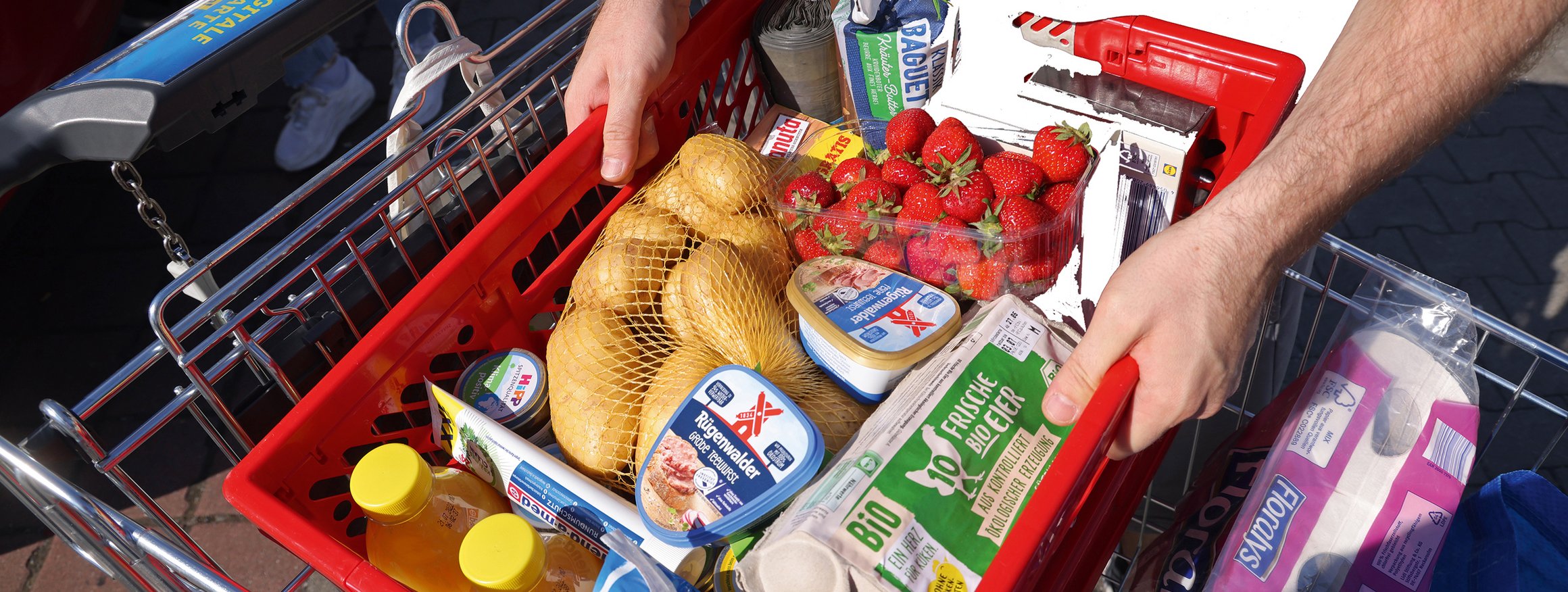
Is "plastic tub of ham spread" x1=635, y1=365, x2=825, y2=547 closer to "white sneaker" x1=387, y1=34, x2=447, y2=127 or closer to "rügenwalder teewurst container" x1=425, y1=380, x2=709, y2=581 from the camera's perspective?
"rügenwalder teewurst container" x1=425, y1=380, x2=709, y2=581

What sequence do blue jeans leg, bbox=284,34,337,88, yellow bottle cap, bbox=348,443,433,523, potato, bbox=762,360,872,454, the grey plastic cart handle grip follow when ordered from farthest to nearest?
blue jeans leg, bbox=284,34,337,88 < potato, bbox=762,360,872,454 < the grey plastic cart handle grip < yellow bottle cap, bbox=348,443,433,523

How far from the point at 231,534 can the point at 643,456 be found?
79.8 inches

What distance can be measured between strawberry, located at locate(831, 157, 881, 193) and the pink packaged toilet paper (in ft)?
2.75

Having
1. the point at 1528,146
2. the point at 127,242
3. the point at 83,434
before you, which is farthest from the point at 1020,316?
the point at 127,242

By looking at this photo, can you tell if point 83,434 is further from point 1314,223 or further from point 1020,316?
point 1314,223

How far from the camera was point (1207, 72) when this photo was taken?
5.63 ft

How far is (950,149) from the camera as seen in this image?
1.79 meters

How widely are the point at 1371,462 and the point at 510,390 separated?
1.40 m

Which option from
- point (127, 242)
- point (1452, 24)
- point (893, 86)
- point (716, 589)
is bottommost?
point (127, 242)

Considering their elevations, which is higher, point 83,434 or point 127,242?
point 83,434

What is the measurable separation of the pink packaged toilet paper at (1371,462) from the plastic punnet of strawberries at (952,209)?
1.59 feet

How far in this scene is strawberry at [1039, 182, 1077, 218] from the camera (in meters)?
1.69

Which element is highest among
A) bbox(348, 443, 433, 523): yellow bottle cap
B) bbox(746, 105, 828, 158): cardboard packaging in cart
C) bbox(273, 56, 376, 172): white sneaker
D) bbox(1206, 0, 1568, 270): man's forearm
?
bbox(1206, 0, 1568, 270): man's forearm

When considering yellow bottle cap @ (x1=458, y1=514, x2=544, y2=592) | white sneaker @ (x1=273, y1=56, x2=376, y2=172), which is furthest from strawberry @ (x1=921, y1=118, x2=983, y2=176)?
white sneaker @ (x1=273, y1=56, x2=376, y2=172)
